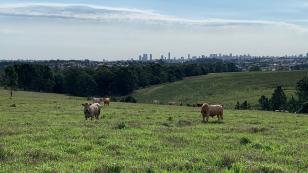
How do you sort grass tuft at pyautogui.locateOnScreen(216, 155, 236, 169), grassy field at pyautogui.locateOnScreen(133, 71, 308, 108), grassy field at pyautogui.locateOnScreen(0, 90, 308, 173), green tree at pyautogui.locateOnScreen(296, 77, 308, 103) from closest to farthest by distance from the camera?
grassy field at pyautogui.locateOnScreen(0, 90, 308, 173) → grass tuft at pyautogui.locateOnScreen(216, 155, 236, 169) → green tree at pyautogui.locateOnScreen(296, 77, 308, 103) → grassy field at pyautogui.locateOnScreen(133, 71, 308, 108)

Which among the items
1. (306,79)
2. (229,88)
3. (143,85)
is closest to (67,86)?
(143,85)

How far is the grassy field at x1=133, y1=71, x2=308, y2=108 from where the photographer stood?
126 metres

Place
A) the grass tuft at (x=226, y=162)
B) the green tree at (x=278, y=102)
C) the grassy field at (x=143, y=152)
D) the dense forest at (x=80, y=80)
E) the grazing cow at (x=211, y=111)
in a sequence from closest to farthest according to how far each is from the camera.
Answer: the grassy field at (x=143, y=152) < the grass tuft at (x=226, y=162) < the grazing cow at (x=211, y=111) < the green tree at (x=278, y=102) < the dense forest at (x=80, y=80)

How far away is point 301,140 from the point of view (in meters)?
20.9

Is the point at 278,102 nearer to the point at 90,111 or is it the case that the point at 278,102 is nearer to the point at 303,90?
the point at 303,90

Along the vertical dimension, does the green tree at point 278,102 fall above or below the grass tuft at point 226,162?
below

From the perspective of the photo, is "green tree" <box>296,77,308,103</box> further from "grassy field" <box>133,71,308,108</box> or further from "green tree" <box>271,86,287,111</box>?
"grassy field" <box>133,71,308,108</box>

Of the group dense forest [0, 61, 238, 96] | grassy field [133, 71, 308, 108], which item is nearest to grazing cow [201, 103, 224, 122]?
grassy field [133, 71, 308, 108]

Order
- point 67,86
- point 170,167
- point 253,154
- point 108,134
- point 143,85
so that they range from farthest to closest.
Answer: point 143,85 → point 67,86 → point 108,134 → point 253,154 → point 170,167

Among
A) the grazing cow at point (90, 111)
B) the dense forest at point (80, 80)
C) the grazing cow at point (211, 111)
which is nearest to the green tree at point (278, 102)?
the grazing cow at point (211, 111)

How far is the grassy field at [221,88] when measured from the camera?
12646cm

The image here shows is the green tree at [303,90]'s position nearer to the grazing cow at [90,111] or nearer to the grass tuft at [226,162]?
the grazing cow at [90,111]

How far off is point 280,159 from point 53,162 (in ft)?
22.1

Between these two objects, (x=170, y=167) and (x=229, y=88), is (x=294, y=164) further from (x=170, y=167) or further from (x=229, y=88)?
(x=229, y=88)
